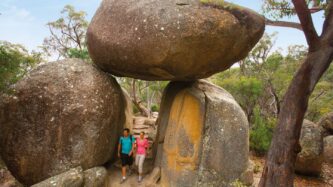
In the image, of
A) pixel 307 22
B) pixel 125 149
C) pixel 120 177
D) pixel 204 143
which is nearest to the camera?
pixel 307 22

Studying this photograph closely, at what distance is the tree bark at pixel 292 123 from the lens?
696cm

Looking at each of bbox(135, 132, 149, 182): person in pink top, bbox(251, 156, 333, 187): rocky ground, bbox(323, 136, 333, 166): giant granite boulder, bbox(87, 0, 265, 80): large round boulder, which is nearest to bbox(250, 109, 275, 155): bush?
bbox(251, 156, 333, 187): rocky ground

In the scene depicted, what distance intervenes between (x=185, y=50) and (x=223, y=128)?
2.45 m

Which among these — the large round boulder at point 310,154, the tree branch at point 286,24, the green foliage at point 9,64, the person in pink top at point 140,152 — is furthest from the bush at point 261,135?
the green foliage at point 9,64

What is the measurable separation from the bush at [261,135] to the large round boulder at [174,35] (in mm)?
7795

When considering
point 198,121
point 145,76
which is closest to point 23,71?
point 145,76

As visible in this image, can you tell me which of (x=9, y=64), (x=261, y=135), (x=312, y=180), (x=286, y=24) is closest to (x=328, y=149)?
(x=312, y=180)

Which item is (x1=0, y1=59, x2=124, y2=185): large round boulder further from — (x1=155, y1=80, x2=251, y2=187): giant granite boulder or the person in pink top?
(x1=155, y1=80, x2=251, y2=187): giant granite boulder

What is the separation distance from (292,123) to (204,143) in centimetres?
239

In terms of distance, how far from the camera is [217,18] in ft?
24.5

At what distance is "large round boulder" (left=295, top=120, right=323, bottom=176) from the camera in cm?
1265

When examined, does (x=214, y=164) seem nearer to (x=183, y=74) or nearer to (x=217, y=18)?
(x=183, y=74)

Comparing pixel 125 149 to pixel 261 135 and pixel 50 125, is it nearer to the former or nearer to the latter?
pixel 50 125

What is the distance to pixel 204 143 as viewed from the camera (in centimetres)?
841
